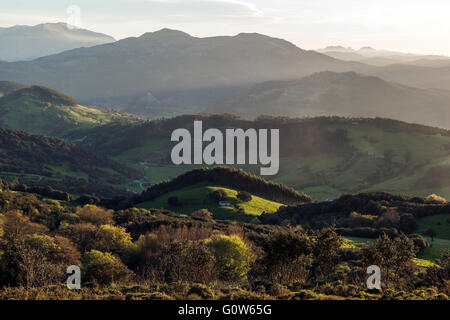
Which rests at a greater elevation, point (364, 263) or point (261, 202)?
point (364, 263)

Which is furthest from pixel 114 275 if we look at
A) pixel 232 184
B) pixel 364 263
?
pixel 232 184

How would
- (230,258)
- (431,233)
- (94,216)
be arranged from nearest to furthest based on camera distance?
(230,258) < (431,233) < (94,216)

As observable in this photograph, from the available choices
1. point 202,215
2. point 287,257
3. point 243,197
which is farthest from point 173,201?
point 287,257

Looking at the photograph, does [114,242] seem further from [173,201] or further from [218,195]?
[173,201]

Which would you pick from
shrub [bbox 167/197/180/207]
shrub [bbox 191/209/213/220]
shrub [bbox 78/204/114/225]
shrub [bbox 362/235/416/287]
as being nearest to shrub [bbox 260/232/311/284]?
shrub [bbox 362/235/416/287]

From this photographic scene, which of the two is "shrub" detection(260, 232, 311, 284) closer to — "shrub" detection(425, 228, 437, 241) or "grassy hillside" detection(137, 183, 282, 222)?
"shrub" detection(425, 228, 437, 241)

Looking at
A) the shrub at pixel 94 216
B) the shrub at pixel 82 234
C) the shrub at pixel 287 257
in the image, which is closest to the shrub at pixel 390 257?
the shrub at pixel 287 257

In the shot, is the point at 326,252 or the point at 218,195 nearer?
the point at 326,252
